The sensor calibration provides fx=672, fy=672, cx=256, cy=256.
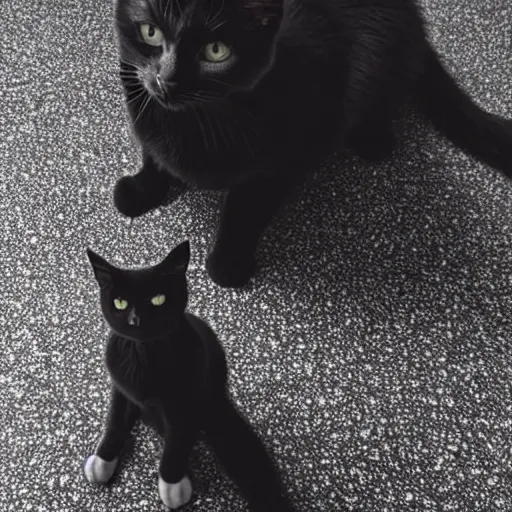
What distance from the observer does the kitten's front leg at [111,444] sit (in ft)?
2.75

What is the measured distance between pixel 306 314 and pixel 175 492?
0.32 meters

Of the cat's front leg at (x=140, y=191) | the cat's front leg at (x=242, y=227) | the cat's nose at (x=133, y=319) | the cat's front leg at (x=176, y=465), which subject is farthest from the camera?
the cat's front leg at (x=140, y=191)

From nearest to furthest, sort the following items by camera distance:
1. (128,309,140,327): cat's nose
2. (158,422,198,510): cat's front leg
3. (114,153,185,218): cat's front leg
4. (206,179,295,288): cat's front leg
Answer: (128,309,140,327): cat's nose < (158,422,198,510): cat's front leg < (206,179,295,288): cat's front leg < (114,153,185,218): cat's front leg

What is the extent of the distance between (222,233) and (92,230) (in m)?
0.23

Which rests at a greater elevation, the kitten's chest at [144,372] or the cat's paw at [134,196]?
the kitten's chest at [144,372]

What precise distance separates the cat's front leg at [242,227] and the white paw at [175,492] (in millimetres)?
308

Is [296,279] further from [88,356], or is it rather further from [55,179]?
[55,179]

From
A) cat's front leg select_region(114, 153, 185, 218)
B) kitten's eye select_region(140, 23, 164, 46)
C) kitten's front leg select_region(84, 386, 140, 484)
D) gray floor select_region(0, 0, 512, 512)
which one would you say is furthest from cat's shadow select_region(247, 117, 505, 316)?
kitten's eye select_region(140, 23, 164, 46)

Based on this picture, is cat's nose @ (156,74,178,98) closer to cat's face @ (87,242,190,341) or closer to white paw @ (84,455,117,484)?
cat's face @ (87,242,190,341)

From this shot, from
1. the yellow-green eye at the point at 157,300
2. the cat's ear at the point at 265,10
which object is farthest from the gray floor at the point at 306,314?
the cat's ear at the point at 265,10

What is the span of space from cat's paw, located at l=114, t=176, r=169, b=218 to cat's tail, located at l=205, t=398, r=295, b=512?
0.36m

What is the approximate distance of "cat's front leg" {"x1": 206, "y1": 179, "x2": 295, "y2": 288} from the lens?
3.14ft

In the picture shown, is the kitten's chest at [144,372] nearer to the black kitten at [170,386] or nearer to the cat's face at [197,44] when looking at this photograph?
the black kitten at [170,386]

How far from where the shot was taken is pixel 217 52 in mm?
763
